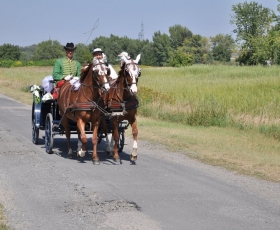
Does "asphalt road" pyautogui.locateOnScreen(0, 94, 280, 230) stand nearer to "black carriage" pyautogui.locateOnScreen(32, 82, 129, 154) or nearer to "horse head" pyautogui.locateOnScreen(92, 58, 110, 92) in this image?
"black carriage" pyautogui.locateOnScreen(32, 82, 129, 154)

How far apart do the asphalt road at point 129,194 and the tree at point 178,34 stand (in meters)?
141

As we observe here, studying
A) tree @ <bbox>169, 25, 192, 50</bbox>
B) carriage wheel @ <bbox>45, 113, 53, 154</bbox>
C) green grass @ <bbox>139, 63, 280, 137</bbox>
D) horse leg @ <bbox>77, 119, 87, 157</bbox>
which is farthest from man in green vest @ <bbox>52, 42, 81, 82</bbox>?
tree @ <bbox>169, 25, 192, 50</bbox>

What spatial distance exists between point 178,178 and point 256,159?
9.32 ft

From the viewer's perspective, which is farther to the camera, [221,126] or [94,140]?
[221,126]

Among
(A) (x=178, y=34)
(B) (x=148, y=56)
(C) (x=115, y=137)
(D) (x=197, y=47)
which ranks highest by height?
(A) (x=178, y=34)

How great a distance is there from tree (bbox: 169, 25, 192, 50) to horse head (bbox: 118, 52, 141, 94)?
463 ft

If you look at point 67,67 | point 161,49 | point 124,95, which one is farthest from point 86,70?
point 161,49

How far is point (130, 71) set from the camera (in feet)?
37.0

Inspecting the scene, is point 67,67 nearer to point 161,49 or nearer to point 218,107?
point 218,107

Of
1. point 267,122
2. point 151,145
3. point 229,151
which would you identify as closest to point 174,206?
point 229,151

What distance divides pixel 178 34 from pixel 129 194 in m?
148

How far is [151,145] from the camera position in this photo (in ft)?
49.7

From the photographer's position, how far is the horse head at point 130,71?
11.2 m

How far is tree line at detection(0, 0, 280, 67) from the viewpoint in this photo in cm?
9216
